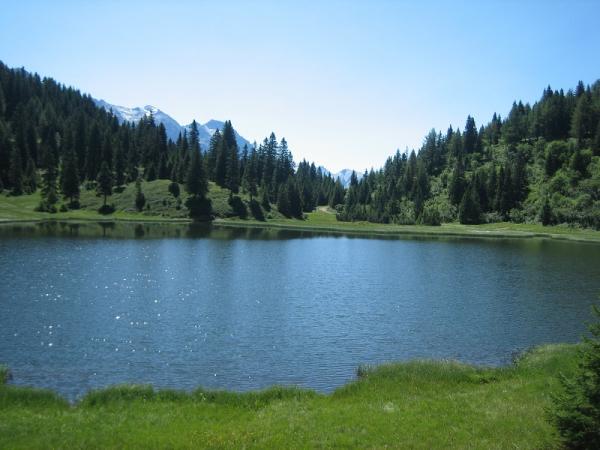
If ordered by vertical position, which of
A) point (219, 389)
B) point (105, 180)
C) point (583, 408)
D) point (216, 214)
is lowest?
point (219, 389)

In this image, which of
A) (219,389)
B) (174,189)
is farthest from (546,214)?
(219,389)

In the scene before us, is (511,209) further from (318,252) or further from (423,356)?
(423,356)

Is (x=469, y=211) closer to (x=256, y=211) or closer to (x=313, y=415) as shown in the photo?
(x=256, y=211)

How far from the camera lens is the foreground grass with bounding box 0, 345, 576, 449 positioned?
17406 millimetres

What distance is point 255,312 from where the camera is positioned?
48750 mm

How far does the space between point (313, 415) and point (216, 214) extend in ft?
530

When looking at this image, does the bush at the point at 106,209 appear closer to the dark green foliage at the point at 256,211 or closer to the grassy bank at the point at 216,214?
the grassy bank at the point at 216,214

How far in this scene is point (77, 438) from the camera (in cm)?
1770

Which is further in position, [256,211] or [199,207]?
[256,211]

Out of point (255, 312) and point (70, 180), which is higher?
point (70, 180)

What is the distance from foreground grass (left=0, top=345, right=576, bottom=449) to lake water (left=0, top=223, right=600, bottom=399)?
4.34m

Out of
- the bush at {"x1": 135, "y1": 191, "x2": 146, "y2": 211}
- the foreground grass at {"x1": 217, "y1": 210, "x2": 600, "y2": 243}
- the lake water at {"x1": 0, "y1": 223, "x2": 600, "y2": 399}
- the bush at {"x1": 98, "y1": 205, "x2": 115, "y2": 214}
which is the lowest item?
the lake water at {"x1": 0, "y1": 223, "x2": 600, "y2": 399}

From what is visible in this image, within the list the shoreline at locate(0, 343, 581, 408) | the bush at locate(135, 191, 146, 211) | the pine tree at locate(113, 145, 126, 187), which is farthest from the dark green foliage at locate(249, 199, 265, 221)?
the shoreline at locate(0, 343, 581, 408)

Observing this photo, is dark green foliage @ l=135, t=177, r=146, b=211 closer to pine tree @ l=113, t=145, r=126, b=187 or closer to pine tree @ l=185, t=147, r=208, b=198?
pine tree @ l=185, t=147, r=208, b=198
